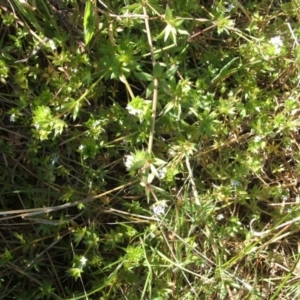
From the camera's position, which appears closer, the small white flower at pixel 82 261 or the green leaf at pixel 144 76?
the green leaf at pixel 144 76

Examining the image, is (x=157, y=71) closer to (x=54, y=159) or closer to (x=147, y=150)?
(x=147, y=150)

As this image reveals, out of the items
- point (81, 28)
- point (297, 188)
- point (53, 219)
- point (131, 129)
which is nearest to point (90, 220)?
point (53, 219)

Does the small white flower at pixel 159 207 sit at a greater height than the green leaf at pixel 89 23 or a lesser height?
lesser

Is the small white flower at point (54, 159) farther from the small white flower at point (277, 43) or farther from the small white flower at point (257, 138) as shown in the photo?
the small white flower at point (277, 43)

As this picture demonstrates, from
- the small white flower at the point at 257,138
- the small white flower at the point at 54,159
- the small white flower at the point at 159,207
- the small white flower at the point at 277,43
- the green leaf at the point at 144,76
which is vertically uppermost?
the small white flower at the point at 277,43

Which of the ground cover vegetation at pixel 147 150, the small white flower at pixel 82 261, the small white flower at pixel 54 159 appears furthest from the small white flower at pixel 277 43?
the small white flower at pixel 82 261

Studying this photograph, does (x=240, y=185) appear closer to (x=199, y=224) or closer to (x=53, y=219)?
(x=199, y=224)

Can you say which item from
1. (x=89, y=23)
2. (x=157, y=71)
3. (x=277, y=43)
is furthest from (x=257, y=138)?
(x=89, y=23)

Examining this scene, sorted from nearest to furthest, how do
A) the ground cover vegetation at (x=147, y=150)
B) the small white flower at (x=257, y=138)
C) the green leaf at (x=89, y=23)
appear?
→ the green leaf at (x=89, y=23)
the ground cover vegetation at (x=147, y=150)
the small white flower at (x=257, y=138)

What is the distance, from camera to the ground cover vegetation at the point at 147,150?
174cm

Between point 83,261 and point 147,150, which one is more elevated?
point 147,150

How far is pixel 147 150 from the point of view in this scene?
170 cm

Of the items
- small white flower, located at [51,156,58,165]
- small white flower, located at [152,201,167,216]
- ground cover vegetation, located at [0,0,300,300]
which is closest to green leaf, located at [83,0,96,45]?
ground cover vegetation, located at [0,0,300,300]

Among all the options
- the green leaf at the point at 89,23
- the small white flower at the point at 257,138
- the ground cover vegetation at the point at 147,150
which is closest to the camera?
the green leaf at the point at 89,23
